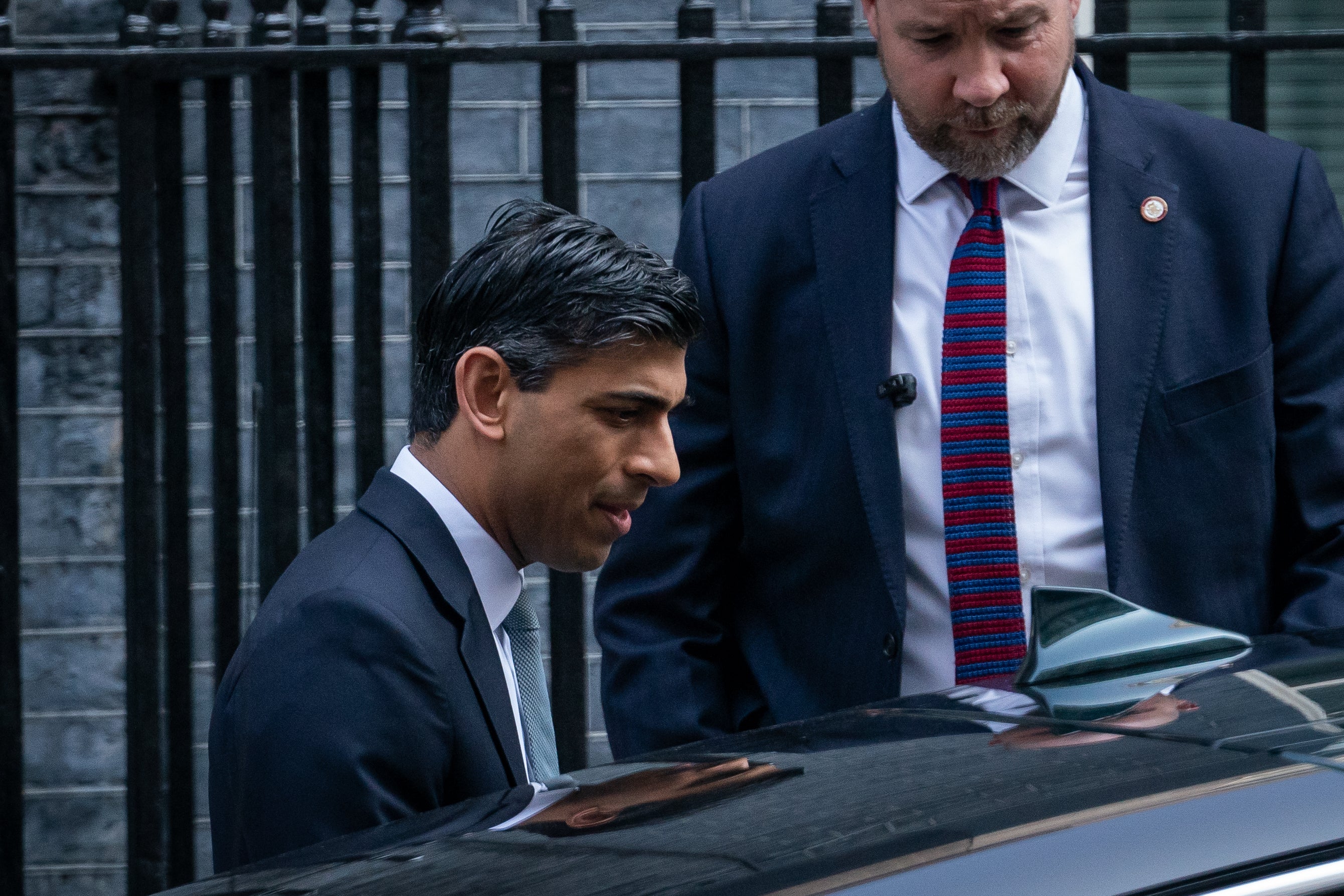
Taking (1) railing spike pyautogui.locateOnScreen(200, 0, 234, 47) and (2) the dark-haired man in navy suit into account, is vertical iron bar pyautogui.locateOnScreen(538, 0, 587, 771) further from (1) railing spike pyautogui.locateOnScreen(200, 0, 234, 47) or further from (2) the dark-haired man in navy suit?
(2) the dark-haired man in navy suit

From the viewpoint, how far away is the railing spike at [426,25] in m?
3.05

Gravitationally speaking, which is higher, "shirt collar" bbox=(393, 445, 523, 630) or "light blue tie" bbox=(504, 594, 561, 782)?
"shirt collar" bbox=(393, 445, 523, 630)

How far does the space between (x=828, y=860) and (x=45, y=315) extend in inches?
132

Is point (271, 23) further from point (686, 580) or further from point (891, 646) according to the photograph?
point (891, 646)

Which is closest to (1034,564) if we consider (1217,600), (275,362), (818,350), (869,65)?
(1217,600)

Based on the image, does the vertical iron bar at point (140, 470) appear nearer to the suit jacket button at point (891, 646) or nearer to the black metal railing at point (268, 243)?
the black metal railing at point (268, 243)

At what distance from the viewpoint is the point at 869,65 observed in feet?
→ 14.4

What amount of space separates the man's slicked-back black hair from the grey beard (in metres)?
0.58

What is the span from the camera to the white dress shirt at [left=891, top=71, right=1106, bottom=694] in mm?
2305

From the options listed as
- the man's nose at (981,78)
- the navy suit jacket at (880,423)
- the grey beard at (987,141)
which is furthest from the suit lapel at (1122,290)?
the man's nose at (981,78)

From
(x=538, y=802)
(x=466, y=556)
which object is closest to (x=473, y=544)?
(x=466, y=556)

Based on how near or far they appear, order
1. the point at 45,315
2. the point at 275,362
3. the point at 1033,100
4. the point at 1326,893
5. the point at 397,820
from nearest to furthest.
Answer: the point at 1326,893
the point at 397,820
the point at 1033,100
the point at 275,362
the point at 45,315

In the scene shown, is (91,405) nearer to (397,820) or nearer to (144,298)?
(144,298)

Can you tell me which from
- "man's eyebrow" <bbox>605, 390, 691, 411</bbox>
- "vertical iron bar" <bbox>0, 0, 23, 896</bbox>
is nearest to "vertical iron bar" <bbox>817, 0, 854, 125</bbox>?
"man's eyebrow" <bbox>605, 390, 691, 411</bbox>
